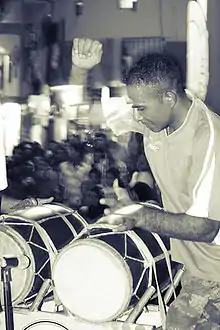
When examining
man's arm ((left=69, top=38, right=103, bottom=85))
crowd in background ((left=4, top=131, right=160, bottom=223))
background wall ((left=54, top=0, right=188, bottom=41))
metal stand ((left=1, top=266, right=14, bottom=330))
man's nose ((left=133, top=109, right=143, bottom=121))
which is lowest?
metal stand ((left=1, top=266, right=14, bottom=330))

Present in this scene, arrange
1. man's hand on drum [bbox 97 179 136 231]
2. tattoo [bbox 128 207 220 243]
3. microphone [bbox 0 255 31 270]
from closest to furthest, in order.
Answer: tattoo [bbox 128 207 220 243] → man's hand on drum [bbox 97 179 136 231] → microphone [bbox 0 255 31 270]

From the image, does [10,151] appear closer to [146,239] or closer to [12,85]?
[12,85]

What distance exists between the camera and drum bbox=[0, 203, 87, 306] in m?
2.29

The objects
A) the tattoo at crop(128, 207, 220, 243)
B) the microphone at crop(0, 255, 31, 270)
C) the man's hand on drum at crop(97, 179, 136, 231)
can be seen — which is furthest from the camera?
the microphone at crop(0, 255, 31, 270)

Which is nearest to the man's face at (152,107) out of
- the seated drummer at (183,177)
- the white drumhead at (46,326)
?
the seated drummer at (183,177)

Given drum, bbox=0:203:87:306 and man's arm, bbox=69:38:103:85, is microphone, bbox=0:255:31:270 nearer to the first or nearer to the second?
drum, bbox=0:203:87:306

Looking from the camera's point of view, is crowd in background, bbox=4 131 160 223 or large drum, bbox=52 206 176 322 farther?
crowd in background, bbox=4 131 160 223

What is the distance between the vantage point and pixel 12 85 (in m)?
2.41

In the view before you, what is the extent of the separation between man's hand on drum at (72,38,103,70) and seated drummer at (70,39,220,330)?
22 centimetres

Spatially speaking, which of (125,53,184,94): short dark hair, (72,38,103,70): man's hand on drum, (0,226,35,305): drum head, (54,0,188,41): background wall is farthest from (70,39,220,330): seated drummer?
(0,226,35,305): drum head

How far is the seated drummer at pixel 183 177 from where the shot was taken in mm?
1938

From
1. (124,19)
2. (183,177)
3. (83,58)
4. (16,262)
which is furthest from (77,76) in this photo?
(16,262)

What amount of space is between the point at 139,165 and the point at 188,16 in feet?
1.65

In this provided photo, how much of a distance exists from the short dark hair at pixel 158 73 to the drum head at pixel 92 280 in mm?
533
